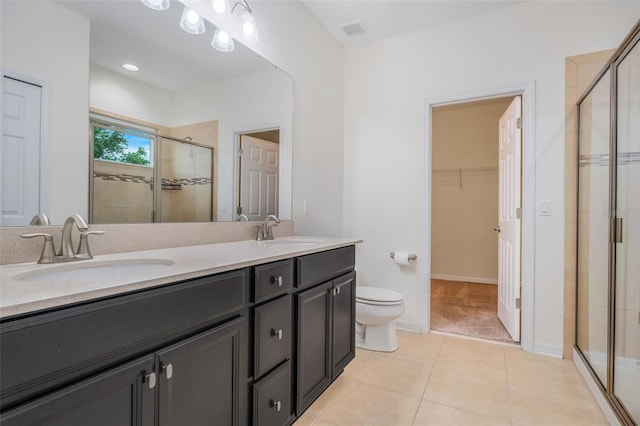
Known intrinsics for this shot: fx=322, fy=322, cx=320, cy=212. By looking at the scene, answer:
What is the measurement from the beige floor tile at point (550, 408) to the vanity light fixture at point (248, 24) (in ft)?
8.31

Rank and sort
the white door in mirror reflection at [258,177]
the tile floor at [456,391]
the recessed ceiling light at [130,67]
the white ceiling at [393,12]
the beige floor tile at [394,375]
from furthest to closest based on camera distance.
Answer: the white ceiling at [393,12] < the white door in mirror reflection at [258,177] < the beige floor tile at [394,375] < the tile floor at [456,391] < the recessed ceiling light at [130,67]

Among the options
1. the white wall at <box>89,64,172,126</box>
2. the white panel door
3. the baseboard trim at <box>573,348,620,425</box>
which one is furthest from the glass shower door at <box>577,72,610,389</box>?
the white wall at <box>89,64,172,126</box>

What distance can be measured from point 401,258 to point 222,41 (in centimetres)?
209

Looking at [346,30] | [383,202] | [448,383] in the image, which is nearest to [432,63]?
[346,30]

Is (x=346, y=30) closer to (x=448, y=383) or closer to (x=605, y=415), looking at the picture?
(x=448, y=383)

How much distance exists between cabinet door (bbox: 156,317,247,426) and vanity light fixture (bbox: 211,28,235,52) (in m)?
1.49

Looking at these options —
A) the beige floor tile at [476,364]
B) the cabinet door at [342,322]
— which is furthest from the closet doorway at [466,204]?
the cabinet door at [342,322]

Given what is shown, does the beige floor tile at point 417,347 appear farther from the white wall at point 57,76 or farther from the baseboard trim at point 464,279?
the baseboard trim at point 464,279

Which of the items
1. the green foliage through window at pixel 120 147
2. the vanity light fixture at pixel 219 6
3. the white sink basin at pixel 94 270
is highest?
the vanity light fixture at pixel 219 6

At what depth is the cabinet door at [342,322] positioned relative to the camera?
5.91 ft

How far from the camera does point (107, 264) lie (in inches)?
44.2

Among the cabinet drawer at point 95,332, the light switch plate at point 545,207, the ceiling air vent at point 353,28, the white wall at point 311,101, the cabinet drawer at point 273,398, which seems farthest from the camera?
the ceiling air vent at point 353,28

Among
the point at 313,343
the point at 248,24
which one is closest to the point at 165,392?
the point at 313,343

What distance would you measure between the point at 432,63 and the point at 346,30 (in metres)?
0.81
